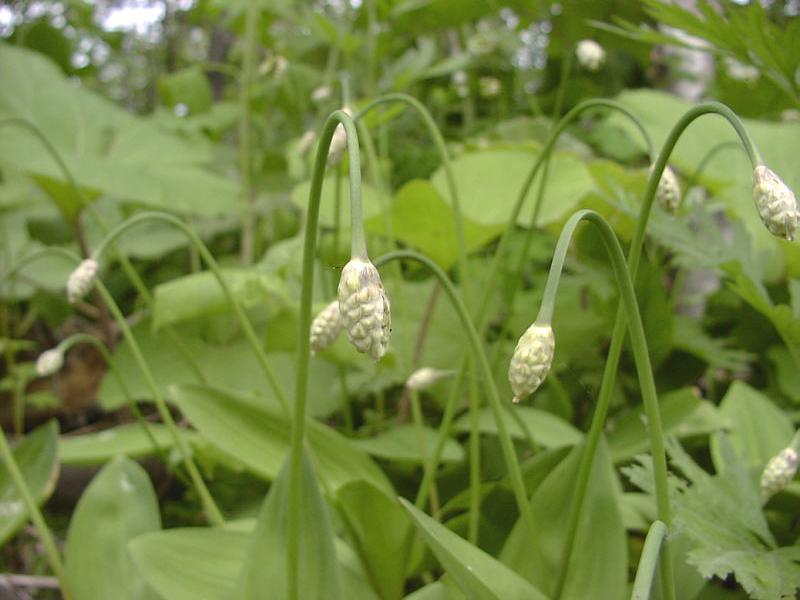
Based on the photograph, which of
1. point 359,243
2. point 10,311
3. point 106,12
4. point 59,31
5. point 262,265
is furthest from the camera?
point 106,12

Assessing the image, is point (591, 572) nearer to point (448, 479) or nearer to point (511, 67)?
point (448, 479)

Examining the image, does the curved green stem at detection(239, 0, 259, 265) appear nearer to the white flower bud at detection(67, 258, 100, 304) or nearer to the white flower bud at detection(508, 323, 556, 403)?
the white flower bud at detection(67, 258, 100, 304)

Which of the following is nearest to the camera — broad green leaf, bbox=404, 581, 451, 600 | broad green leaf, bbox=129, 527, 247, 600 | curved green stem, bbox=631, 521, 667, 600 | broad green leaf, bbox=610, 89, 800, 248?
curved green stem, bbox=631, 521, 667, 600

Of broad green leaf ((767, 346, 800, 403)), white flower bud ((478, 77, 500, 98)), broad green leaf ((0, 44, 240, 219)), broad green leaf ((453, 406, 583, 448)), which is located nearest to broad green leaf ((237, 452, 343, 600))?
broad green leaf ((453, 406, 583, 448))

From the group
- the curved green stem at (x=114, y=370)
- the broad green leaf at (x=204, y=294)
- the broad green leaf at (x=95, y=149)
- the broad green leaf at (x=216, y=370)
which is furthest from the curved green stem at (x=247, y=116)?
the curved green stem at (x=114, y=370)

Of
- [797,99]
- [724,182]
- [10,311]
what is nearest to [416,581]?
[797,99]
